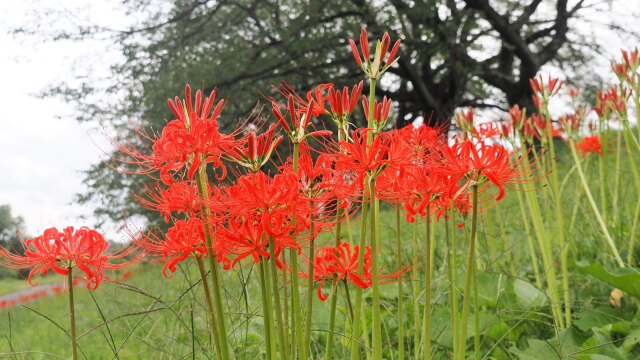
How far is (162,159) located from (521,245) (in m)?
3.22

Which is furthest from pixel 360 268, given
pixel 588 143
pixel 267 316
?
pixel 588 143

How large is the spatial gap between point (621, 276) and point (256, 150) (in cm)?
180

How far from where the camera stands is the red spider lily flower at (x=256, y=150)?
3.33 ft

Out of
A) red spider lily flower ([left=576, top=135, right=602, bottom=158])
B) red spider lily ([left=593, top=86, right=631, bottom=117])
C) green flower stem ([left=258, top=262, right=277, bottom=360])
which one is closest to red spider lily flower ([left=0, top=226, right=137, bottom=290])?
green flower stem ([left=258, top=262, right=277, bottom=360])

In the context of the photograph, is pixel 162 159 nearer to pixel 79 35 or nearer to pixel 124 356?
pixel 124 356

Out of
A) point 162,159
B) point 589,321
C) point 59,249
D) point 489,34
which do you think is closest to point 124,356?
point 59,249

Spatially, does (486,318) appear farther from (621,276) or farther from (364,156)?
(364,156)

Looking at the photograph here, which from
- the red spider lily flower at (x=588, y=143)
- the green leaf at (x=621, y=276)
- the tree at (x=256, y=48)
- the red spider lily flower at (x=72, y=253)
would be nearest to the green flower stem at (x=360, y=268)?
the red spider lily flower at (x=72, y=253)

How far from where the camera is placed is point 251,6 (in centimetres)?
1226

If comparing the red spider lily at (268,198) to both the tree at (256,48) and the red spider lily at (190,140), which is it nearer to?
the red spider lily at (190,140)

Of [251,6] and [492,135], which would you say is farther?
[251,6]

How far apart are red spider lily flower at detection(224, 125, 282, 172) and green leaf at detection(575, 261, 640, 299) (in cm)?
175

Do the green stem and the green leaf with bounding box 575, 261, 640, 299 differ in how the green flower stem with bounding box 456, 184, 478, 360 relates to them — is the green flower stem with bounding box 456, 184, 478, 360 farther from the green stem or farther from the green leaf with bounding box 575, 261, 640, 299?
the green leaf with bounding box 575, 261, 640, 299

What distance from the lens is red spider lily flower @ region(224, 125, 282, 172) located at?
1015 mm
